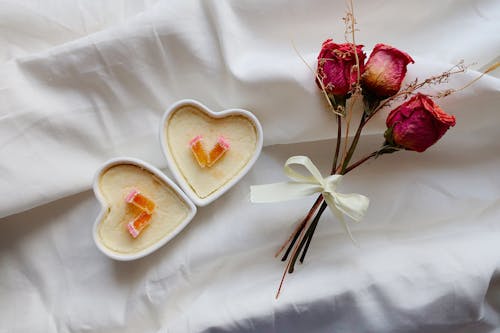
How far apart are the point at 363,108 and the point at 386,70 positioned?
9 cm

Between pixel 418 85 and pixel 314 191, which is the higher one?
pixel 418 85

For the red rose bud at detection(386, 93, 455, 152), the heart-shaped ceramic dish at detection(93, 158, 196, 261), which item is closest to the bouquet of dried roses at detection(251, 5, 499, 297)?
the red rose bud at detection(386, 93, 455, 152)

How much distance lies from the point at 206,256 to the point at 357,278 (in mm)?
246

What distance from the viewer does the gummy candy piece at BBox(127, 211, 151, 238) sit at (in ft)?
2.41

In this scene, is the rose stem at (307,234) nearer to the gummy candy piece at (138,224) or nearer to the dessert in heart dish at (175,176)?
the dessert in heart dish at (175,176)

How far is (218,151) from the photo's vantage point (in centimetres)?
75

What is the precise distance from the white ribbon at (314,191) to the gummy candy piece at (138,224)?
0.56ft

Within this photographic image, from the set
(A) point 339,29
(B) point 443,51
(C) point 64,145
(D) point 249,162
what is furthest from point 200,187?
(B) point 443,51

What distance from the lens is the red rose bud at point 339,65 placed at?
27.2 inches

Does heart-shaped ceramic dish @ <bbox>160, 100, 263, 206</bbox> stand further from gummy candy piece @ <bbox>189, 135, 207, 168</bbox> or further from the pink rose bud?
the pink rose bud

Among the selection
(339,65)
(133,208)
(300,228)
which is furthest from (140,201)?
(339,65)

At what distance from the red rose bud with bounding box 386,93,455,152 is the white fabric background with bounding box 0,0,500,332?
0.31 feet

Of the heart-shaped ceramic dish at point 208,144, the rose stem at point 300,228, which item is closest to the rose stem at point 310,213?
the rose stem at point 300,228

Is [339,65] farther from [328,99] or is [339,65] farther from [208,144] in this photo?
[208,144]
